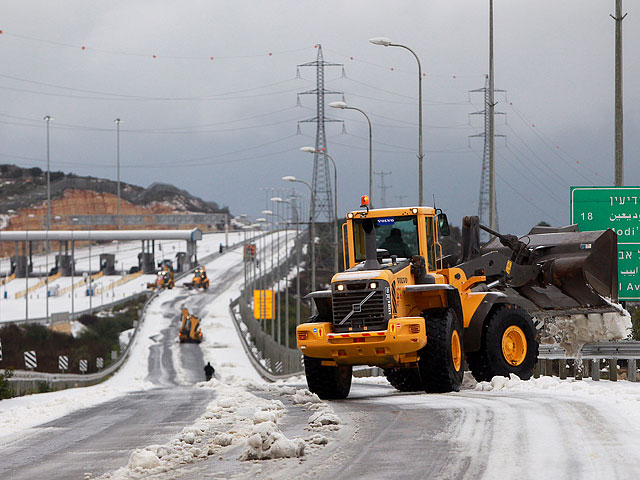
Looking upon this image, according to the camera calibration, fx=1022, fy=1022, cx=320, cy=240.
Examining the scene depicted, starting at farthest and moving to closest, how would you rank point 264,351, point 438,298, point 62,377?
point 264,351 → point 62,377 → point 438,298

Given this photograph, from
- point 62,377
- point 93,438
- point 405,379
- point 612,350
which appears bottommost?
point 62,377

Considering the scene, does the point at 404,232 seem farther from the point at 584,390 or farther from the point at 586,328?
the point at 586,328

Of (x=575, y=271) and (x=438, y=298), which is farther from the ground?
(x=575, y=271)

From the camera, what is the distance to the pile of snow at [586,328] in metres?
22.6

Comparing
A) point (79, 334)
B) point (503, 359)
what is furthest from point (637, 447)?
point (79, 334)

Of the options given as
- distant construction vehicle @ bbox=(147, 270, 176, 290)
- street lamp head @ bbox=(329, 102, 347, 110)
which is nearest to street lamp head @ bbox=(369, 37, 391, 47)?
street lamp head @ bbox=(329, 102, 347, 110)

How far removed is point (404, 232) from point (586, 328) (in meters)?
6.13

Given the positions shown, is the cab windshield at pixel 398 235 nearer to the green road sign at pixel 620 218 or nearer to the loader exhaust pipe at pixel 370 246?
the loader exhaust pipe at pixel 370 246

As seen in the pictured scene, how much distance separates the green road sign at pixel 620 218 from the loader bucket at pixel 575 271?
322 cm

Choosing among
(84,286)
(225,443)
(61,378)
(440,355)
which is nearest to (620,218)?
(440,355)

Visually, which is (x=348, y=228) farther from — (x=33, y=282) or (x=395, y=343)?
(x=33, y=282)

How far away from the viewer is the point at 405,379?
22.4 m

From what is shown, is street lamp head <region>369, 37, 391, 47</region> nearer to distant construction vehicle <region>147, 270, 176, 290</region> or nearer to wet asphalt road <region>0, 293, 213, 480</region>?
wet asphalt road <region>0, 293, 213, 480</region>

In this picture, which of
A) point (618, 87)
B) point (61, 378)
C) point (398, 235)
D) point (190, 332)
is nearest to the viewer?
point (398, 235)
